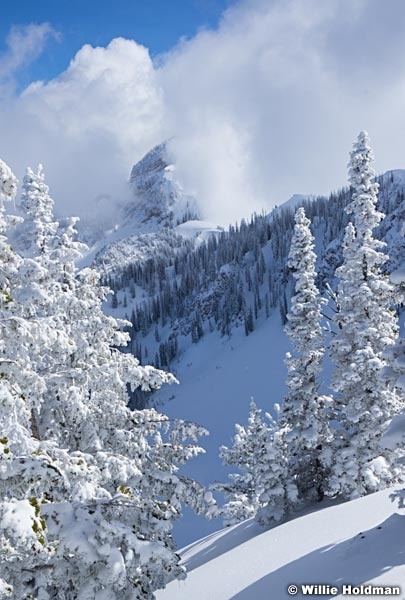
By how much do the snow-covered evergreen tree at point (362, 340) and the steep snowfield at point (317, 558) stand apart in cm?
484

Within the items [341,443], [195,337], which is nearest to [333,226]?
[195,337]

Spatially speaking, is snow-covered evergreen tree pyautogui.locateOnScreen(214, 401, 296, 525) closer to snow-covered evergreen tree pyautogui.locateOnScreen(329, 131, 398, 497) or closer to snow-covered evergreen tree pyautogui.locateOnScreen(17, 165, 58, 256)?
snow-covered evergreen tree pyautogui.locateOnScreen(329, 131, 398, 497)

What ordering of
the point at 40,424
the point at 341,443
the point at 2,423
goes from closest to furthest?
the point at 2,423 → the point at 40,424 → the point at 341,443

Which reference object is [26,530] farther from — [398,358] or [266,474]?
[266,474]

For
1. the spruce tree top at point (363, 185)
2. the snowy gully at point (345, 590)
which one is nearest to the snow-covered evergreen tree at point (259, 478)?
the spruce tree top at point (363, 185)

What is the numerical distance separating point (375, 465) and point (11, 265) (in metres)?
15.7

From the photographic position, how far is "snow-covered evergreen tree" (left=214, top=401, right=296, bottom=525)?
2023 centimetres

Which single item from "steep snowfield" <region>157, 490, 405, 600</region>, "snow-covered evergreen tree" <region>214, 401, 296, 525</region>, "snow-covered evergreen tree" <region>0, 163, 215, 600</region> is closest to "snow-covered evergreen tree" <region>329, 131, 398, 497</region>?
"snow-covered evergreen tree" <region>214, 401, 296, 525</region>

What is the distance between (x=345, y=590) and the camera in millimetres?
7758

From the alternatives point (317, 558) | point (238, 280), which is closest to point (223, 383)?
point (238, 280)

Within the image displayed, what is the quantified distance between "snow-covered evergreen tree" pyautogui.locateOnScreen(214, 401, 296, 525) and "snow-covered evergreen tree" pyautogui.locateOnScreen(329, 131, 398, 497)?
2.23 metres

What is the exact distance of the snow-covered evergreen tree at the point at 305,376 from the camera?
20531mm

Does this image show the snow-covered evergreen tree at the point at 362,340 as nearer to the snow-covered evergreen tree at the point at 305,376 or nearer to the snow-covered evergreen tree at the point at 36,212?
the snow-covered evergreen tree at the point at 305,376

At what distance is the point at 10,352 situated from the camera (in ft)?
21.7
